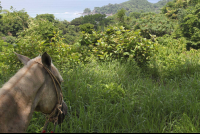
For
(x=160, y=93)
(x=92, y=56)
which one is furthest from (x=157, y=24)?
(x=160, y=93)

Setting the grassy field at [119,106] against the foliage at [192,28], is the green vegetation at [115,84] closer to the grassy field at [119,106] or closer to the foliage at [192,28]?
the grassy field at [119,106]

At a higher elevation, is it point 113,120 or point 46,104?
point 46,104

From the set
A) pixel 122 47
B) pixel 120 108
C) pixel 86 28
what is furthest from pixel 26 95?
pixel 86 28

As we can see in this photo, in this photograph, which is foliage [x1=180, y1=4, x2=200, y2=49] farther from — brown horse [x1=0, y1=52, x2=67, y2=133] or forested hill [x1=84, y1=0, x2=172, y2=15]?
forested hill [x1=84, y1=0, x2=172, y2=15]

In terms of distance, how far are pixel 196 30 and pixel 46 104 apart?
30.8 ft

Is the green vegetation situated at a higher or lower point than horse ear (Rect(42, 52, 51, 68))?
lower

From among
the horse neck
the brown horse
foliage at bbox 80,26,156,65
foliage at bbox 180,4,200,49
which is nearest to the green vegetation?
foliage at bbox 80,26,156,65

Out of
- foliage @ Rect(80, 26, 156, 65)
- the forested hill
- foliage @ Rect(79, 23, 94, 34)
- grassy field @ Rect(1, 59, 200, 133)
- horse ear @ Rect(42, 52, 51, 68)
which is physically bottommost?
grassy field @ Rect(1, 59, 200, 133)

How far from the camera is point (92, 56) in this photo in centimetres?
441

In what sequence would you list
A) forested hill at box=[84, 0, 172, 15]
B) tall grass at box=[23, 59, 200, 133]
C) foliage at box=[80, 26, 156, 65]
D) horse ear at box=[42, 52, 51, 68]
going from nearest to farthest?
horse ear at box=[42, 52, 51, 68] → tall grass at box=[23, 59, 200, 133] → foliage at box=[80, 26, 156, 65] → forested hill at box=[84, 0, 172, 15]

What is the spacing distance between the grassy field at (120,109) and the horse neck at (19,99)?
0.67m

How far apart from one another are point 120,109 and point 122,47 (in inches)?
99.5

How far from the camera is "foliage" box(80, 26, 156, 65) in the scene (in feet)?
14.2

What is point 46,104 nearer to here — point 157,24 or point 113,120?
point 113,120
